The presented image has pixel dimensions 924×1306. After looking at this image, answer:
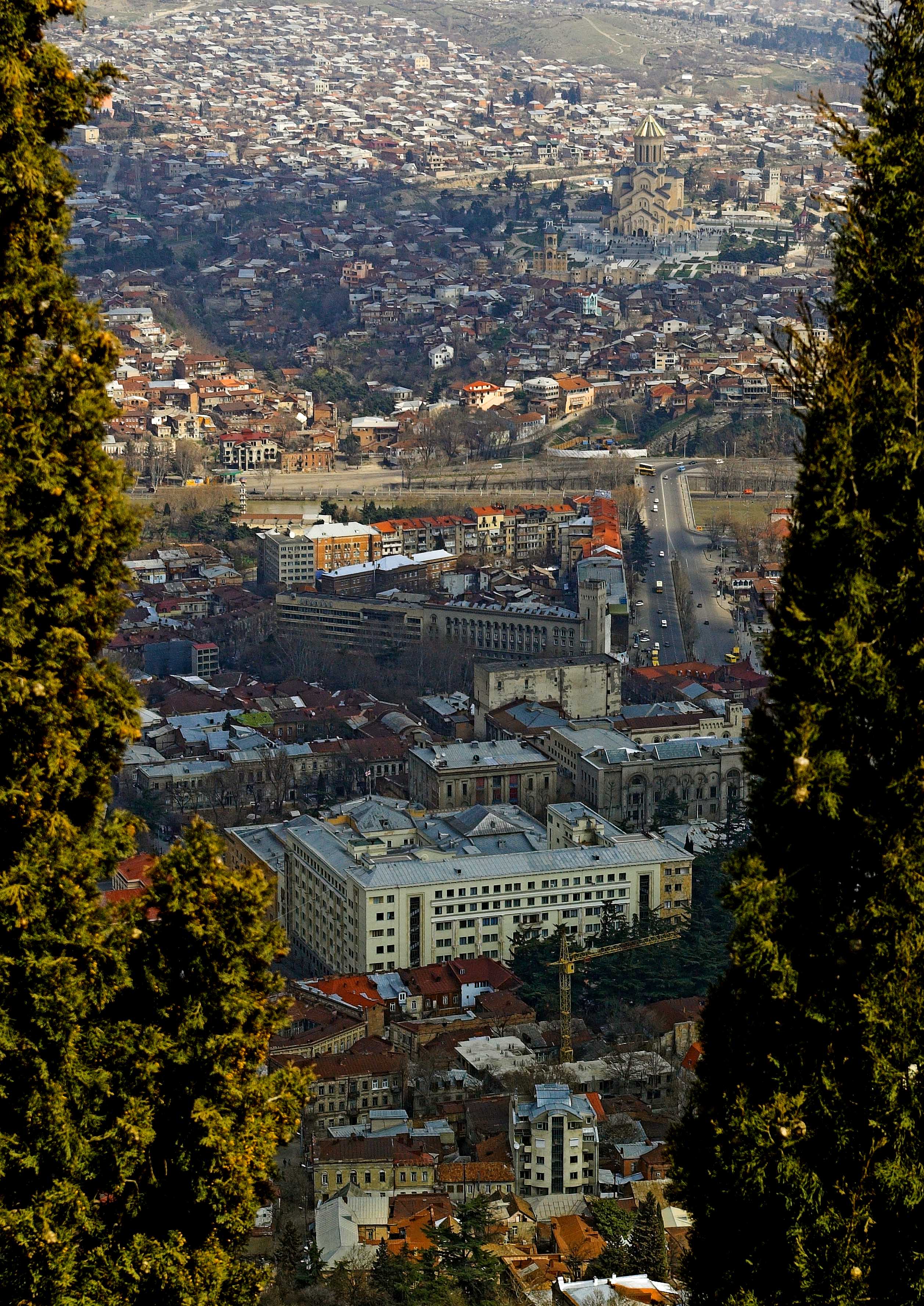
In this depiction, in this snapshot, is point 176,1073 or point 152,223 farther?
point 152,223

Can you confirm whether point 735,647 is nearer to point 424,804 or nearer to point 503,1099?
point 424,804

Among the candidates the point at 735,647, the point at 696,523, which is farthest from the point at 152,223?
the point at 735,647

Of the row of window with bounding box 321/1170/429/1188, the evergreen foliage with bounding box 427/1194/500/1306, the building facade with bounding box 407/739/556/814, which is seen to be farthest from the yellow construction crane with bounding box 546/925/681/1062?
the building facade with bounding box 407/739/556/814

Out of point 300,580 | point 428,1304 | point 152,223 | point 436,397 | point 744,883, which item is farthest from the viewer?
point 152,223

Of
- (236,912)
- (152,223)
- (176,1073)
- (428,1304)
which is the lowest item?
(152,223)

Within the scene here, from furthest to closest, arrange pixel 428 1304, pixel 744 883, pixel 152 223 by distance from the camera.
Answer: pixel 152 223, pixel 428 1304, pixel 744 883

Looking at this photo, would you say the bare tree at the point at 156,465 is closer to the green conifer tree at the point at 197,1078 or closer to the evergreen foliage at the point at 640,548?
the evergreen foliage at the point at 640,548

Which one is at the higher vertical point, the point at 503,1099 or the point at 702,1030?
the point at 702,1030
